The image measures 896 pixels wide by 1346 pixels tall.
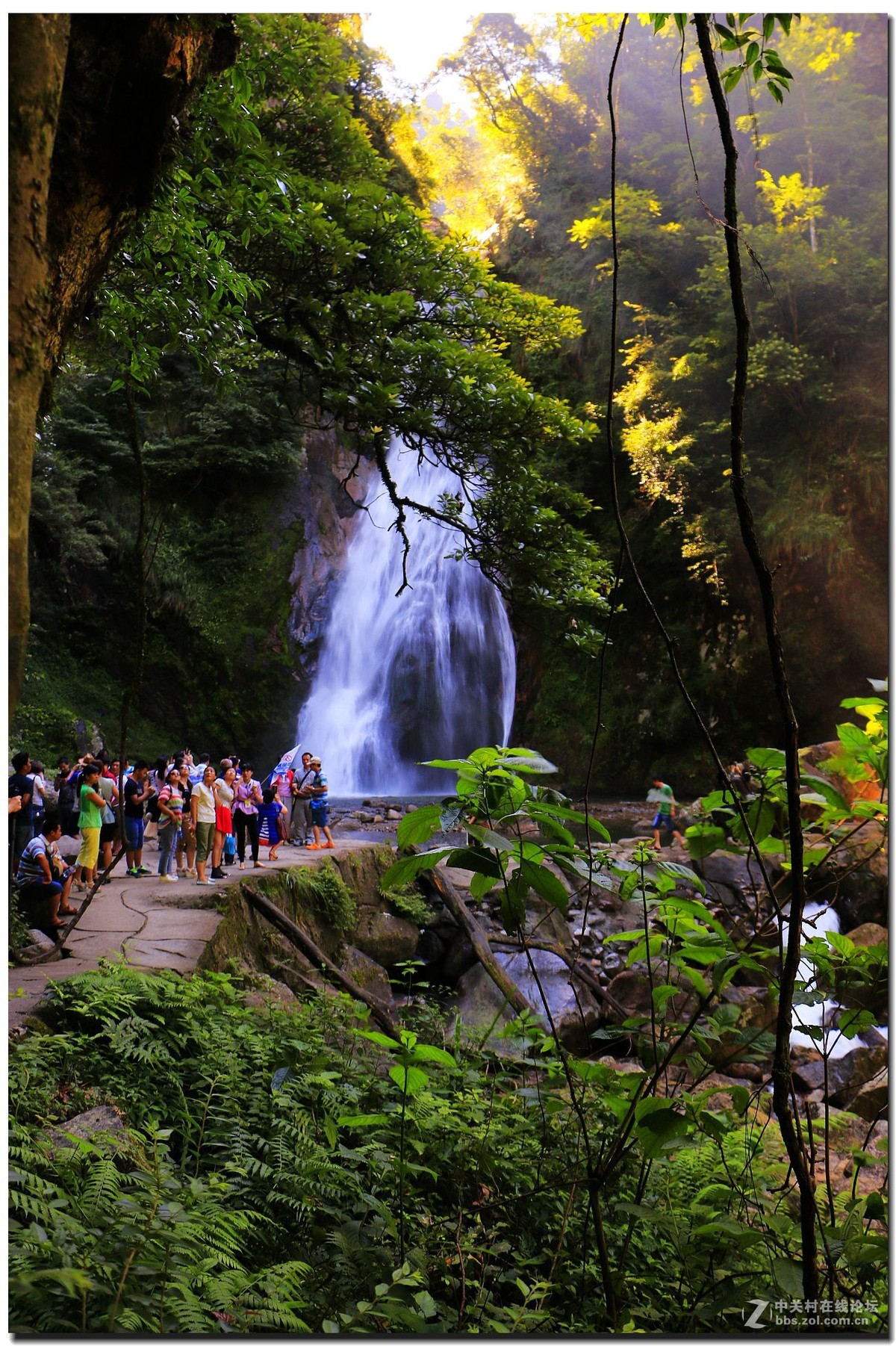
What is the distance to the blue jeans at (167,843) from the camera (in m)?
5.27

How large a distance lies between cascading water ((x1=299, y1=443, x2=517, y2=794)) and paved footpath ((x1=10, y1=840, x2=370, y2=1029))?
5.10m

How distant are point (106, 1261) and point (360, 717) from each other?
31.3 ft

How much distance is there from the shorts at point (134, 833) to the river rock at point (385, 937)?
5.66 feet

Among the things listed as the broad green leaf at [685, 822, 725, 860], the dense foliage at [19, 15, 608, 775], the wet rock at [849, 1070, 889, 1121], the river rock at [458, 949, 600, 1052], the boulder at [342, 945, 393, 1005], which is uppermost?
the dense foliage at [19, 15, 608, 775]

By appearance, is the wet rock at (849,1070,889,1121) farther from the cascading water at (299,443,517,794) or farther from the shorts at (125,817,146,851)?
the cascading water at (299,443,517,794)

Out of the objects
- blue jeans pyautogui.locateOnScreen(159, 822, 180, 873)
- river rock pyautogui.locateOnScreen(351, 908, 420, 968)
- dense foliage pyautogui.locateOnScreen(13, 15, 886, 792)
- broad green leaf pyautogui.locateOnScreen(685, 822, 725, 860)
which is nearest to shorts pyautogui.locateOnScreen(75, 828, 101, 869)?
blue jeans pyautogui.locateOnScreen(159, 822, 180, 873)

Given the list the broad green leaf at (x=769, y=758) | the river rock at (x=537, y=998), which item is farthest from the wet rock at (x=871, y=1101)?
the broad green leaf at (x=769, y=758)

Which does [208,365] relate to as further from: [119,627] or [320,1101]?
[119,627]

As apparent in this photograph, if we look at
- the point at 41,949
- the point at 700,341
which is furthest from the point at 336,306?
the point at 700,341

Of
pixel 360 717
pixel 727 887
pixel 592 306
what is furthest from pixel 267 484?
pixel 727 887

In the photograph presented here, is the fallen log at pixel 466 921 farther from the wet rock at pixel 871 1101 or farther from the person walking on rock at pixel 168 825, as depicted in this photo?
the wet rock at pixel 871 1101

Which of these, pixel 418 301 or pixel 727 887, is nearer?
pixel 418 301

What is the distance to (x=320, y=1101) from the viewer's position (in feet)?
6.24

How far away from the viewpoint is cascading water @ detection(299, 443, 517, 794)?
1013 cm
